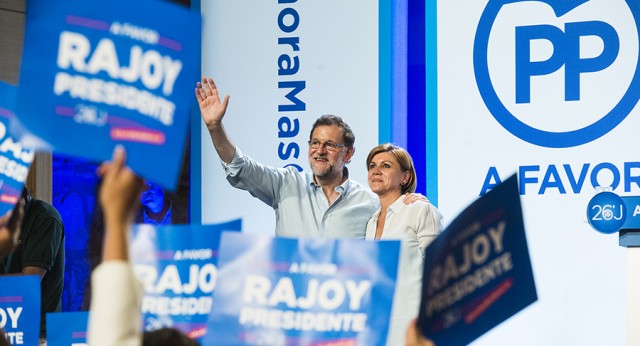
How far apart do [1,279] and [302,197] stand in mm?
1718

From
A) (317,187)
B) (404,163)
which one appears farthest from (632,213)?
(317,187)

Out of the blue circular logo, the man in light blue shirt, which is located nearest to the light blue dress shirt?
the man in light blue shirt

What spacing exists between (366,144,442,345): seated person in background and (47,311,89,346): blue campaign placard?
117 cm

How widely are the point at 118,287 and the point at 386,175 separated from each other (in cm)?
255

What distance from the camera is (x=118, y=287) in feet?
4.33

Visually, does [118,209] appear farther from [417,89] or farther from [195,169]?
[195,169]

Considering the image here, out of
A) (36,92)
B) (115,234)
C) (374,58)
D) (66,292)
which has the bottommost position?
(66,292)

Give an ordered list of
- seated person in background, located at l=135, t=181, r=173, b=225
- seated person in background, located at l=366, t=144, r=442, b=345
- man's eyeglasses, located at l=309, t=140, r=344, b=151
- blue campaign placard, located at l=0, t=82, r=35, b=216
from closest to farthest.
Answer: blue campaign placard, located at l=0, t=82, r=35, b=216 → seated person in background, located at l=366, t=144, r=442, b=345 → man's eyeglasses, located at l=309, t=140, r=344, b=151 → seated person in background, located at l=135, t=181, r=173, b=225

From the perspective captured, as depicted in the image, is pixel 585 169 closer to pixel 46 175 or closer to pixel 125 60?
pixel 46 175

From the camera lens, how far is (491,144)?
16.9ft

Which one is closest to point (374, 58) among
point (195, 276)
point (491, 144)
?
point (491, 144)

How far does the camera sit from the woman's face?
3.81m

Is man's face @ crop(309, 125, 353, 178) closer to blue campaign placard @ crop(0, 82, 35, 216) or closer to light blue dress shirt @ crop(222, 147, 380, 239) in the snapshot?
light blue dress shirt @ crop(222, 147, 380, 239)

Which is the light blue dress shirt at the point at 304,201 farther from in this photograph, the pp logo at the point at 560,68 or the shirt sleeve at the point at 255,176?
the pp logo at the point at 560,68
